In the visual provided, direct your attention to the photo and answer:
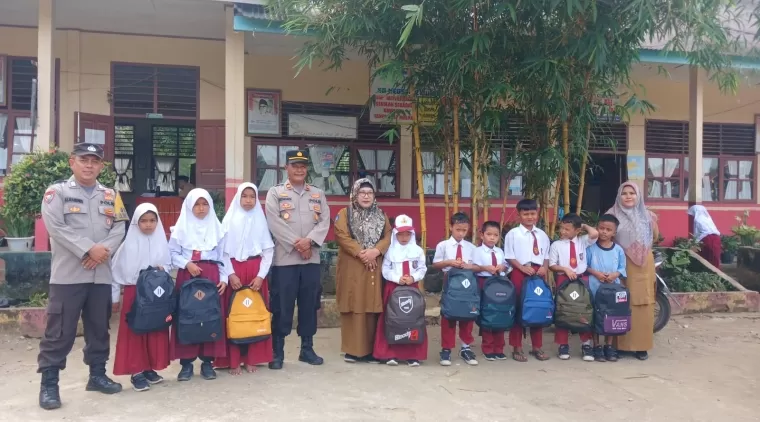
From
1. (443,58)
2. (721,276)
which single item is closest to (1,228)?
(443,58)

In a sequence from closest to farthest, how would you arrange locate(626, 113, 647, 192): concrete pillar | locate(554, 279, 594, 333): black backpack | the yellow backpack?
the yellow backpack, locate(554, 279, 594, 333): black backpack, locate(626, 113, 647, 192): concrete pillar

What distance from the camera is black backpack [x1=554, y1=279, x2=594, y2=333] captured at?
4895 millimetres

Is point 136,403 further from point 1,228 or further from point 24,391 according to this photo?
point 1,228

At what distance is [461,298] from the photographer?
4699 mm

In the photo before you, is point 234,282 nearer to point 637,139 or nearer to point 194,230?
point 194,230

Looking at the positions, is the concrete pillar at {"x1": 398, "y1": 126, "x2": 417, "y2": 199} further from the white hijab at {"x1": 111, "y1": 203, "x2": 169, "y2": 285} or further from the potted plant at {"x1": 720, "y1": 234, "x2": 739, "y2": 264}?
the white hijab at {"x1": 111, "y1": 203, "x2": 169, "y2": 285}

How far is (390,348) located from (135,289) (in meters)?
2.03

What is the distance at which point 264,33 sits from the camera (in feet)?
24.0

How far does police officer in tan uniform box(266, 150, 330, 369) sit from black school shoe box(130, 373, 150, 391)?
949 millimetres

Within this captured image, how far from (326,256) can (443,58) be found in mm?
2907

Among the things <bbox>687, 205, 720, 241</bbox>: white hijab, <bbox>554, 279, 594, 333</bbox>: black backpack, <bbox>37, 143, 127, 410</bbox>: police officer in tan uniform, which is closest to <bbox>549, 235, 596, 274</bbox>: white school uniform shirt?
<bbox>554, 279, 594, 333</bbox>: black backpack

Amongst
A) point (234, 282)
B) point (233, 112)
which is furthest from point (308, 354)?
point (233, 112)

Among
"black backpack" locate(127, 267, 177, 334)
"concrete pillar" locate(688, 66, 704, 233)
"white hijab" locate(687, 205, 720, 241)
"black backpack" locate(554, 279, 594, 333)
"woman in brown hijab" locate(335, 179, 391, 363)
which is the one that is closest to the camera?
"black backpack" locate(127, 267, 177, 334)

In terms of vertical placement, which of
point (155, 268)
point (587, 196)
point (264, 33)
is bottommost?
point (155, 268)
